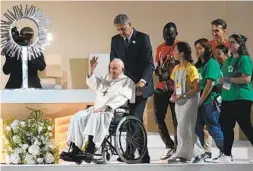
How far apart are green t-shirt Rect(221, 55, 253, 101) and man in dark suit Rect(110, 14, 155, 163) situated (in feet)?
1.79

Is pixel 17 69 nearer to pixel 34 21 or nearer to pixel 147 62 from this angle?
pixel 34 21

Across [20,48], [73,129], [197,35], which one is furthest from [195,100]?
[197,35]

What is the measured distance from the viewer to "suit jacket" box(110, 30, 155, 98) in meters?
4.46

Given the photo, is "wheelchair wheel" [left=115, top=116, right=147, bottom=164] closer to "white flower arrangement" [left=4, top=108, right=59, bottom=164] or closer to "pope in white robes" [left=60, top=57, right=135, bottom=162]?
"pope in white robes" [left=60, top=57, right=135, bottom=162]

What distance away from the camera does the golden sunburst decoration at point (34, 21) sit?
489 centimetres

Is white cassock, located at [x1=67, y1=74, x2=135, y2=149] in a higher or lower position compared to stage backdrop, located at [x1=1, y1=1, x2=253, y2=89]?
lower

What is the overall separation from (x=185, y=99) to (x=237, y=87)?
38cm

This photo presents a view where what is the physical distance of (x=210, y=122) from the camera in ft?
15.0

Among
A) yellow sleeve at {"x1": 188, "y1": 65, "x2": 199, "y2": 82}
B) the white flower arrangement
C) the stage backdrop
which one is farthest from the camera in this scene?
the stage backdrop

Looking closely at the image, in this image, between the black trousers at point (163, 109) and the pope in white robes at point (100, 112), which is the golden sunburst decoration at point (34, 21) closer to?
the pope in white robes at point (100, 112)

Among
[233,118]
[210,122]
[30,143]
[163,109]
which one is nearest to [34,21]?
[30,143]

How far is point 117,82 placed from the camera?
4398 mm

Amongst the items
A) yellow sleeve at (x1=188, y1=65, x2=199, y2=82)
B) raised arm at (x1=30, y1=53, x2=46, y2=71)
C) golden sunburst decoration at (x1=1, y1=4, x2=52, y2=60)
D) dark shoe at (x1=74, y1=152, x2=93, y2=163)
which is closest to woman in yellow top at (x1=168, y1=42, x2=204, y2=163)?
yellow sleeve at (x1=188, y1=65, x2=199, y2=82)

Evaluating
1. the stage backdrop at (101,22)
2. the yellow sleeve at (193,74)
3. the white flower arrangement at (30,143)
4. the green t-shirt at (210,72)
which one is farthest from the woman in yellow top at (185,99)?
the stage backdrop at (101,22)
